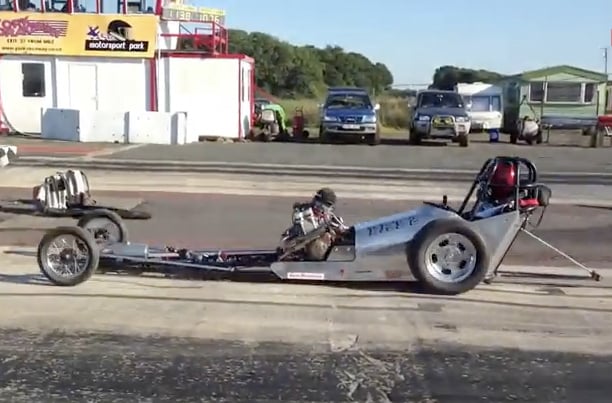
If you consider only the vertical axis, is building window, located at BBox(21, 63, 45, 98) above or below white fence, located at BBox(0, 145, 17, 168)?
above

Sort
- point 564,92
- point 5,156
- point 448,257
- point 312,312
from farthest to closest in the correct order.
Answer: point 564,92 → point 5,156 → point 448,257 → point 312,312

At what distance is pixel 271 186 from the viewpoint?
17.5 m

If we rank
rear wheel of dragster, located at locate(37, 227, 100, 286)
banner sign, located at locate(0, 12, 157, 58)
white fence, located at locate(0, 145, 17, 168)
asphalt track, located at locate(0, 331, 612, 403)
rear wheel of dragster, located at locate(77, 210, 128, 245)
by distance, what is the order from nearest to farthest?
asphalt track, located at locate(0, 331, 612, 403) → rear wheel of dragster, located at locate(37, 227, 100, 286) → rear wheel of dragster, located at locate(77, 210, 128, 245) → white fence, located at locate(0, 145, 17, 168) → banner sign, located at locate(0, 12, 157, 58)

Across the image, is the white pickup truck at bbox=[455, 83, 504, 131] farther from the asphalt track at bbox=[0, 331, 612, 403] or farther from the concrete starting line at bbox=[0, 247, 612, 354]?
the asphalt track at bbox=[0, 331, 612, 403]

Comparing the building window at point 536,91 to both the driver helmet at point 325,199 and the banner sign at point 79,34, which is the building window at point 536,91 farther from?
the driver helmet at point 325,199

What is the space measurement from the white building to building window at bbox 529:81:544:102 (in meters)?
14.8

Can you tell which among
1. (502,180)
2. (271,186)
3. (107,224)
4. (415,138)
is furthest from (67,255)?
(415,138)

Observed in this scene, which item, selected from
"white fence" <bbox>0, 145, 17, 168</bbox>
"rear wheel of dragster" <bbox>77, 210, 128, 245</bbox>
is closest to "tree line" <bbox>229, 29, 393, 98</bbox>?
"white fence" <bbox>0, 145, 17, 168</bbox>

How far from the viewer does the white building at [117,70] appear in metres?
31.7

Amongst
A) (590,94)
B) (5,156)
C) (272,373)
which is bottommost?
(272,373)

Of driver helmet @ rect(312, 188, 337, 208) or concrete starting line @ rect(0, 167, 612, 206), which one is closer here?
driver helmet @ rect(312, 188, 337, 208)

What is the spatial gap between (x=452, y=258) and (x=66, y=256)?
11.5 feet

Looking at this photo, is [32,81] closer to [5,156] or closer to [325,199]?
[5,156]

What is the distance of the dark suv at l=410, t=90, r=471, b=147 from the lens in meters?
31.1
